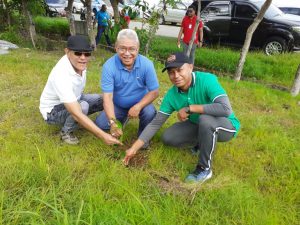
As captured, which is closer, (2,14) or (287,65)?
(287,65)

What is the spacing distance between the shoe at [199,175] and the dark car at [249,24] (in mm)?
6702

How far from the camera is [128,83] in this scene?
129 inches

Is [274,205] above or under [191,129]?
under

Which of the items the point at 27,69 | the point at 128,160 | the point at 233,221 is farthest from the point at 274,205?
the point at 27,69

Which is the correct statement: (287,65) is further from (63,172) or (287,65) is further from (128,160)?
(63,172)

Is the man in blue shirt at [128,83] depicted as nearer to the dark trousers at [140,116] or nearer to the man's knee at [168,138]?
the dark trousers at [140,116]

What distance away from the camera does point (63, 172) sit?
268 centimetres

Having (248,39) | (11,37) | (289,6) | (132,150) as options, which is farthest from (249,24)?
(132,150)

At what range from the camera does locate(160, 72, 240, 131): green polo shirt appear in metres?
2.77

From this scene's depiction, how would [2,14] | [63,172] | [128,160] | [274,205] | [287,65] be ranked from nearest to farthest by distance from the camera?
[274,205] → [63,172] → [128,160] → [287,65] → [2,14]

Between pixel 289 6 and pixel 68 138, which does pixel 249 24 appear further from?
pixel 68 138

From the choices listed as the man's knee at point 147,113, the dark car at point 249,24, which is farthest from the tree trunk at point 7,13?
the man's knee at point 147,113

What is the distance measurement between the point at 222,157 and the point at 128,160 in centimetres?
98

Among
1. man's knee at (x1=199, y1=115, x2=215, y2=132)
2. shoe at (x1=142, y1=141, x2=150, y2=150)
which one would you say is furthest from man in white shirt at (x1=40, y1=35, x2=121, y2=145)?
man's knee at (x1=199, y1=115, x2=215, y2=132)
